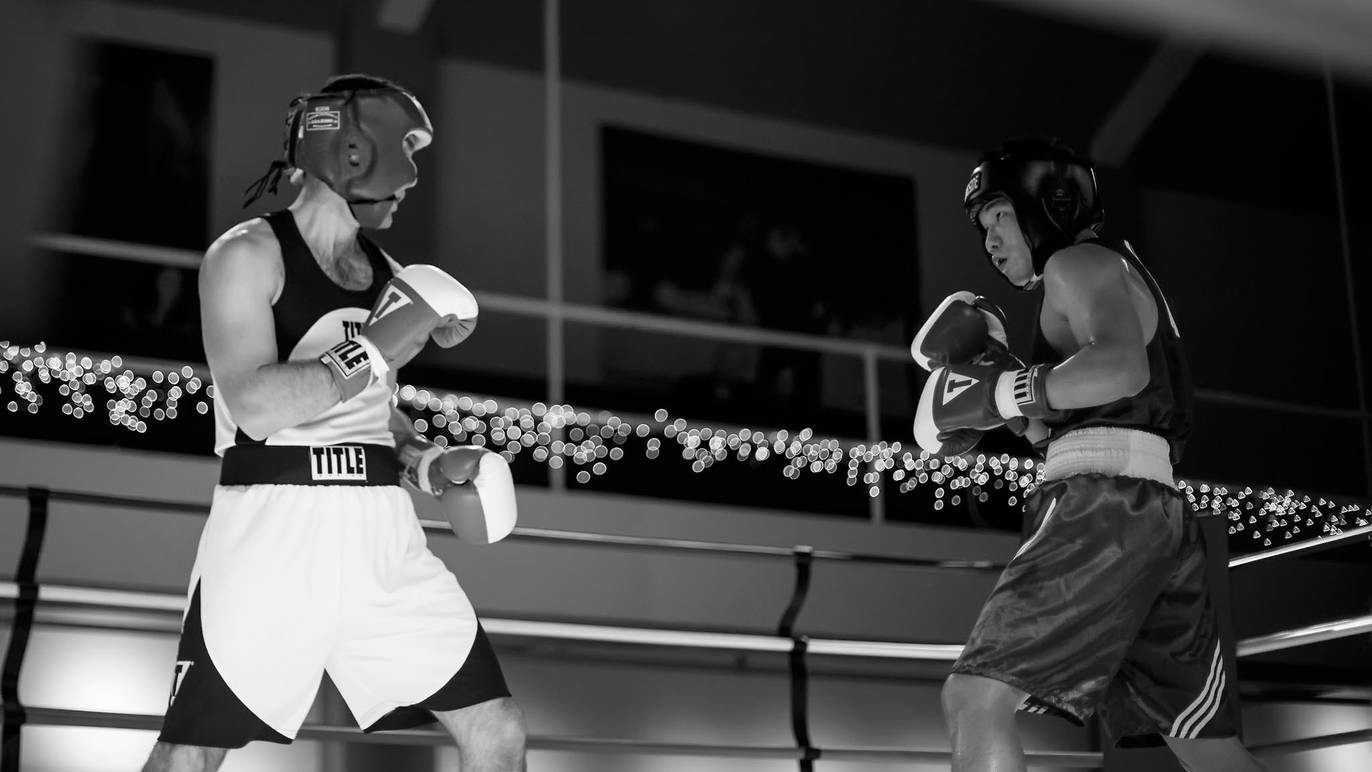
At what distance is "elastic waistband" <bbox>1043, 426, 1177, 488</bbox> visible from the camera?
1.98 m

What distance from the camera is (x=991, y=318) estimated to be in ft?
7.33

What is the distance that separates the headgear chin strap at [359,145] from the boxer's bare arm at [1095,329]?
0.82 meters

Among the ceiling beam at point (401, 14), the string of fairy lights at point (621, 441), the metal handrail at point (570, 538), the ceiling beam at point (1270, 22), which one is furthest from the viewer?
the ceiling beam at point (401, 14)

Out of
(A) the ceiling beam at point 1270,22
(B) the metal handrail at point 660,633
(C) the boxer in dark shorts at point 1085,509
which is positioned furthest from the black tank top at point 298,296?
(A) the ceiling beam at point 1270,22

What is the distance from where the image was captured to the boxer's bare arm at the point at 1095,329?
6.25ft

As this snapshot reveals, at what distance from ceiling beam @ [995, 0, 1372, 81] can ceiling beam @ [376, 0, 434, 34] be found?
22.0 ft

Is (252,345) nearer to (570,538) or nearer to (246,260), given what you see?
(246,260)

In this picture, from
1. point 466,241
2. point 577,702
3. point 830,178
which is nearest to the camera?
point 577,702

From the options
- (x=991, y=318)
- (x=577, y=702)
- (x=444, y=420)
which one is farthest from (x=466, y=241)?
(x=991, y=318)

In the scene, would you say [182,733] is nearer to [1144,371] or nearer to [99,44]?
[1144,371]

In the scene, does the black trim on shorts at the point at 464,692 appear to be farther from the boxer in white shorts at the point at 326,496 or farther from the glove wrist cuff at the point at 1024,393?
the glove wrist cuff at the point at 1024,393

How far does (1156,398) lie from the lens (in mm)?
2014

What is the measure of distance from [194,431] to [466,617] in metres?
4.90

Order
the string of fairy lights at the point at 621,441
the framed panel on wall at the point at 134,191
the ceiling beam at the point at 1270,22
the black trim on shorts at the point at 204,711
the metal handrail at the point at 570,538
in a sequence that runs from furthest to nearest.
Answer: the framed panel on wall at the point at 134,191, the string of fairy lights at the point at 621,441, the metal handrail at the point at 570,538, the black trim on shorts at the point at 204,711, the ceiling beam at the point at 1270,22
